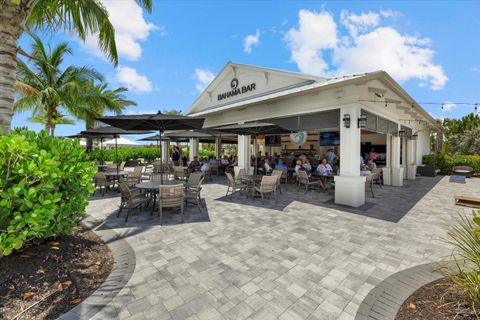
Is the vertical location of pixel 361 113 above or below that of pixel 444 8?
below

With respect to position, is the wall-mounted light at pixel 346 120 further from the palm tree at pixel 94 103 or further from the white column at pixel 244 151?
the palm tree at pixel 94 103

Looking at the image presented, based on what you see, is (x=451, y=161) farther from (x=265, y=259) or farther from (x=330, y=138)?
(x=265, y=259)

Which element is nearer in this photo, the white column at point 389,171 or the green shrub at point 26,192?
the green shrub at point 26,192

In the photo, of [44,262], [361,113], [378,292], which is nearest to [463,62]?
Result: [361,113]

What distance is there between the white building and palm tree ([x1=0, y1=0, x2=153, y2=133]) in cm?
586

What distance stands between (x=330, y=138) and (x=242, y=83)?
823 cm

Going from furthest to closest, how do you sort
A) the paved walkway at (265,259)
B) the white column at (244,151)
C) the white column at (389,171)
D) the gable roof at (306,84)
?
1. the white column at (244,151)
2. the white column at (389,171)
3. the gable roof at (306,84)
4. the paved walkway at (265,259)

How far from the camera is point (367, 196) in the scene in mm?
8469

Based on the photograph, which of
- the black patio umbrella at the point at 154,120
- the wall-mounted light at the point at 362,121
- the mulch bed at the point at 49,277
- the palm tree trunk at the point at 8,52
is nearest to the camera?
the mulch bed at the point at 49,277

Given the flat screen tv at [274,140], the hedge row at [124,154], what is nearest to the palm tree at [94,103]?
the hedge row at [124,154]

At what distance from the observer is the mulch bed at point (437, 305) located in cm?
215

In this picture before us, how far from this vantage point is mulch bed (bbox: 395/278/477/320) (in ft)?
7.05

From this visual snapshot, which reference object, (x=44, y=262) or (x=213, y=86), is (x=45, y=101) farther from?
(x=44, y=262)

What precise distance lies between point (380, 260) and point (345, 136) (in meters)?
4.61
